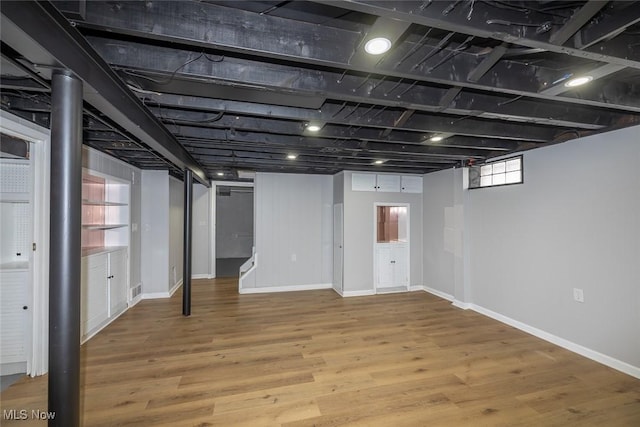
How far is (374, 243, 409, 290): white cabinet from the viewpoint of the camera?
17.4 feet

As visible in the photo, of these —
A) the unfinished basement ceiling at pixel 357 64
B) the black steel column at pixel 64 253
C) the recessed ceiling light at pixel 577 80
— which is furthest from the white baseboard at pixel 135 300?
the recessed ceiling light at pixel 577 80

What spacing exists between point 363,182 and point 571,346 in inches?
143

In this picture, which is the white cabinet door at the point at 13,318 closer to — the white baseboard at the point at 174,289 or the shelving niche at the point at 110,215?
the shelving niche at the point at 110,215

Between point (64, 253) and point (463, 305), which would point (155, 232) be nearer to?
→ point (64, 253)

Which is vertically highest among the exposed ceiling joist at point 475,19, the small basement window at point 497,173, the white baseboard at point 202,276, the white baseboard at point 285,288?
the exposed ceiling joist at point 475,19

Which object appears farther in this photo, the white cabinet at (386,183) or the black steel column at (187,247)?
the white cabinet at (386,183)

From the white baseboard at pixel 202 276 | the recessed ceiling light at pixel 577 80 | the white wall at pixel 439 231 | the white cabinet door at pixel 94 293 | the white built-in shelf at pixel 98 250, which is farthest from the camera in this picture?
the white baseboard at pixel 202 276

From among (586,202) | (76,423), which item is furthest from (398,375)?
(586,202)

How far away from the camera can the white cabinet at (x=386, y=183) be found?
203 inches

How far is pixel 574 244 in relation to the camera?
3.00 metres

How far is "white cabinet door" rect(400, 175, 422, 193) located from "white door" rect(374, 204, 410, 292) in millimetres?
349

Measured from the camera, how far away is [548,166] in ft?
10.8

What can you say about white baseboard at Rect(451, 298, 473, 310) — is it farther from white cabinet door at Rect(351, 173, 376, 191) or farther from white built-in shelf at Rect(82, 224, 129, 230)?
white built-in shelf at Rect(82, 224, 129, 230)

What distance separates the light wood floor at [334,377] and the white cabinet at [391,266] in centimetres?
132
